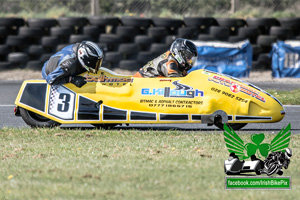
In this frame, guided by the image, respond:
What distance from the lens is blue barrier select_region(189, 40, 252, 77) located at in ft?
53.9

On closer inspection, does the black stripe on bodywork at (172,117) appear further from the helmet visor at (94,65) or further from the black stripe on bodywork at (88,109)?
the helmet visor at (94,65)

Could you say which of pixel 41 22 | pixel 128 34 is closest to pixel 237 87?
pixel 128 34

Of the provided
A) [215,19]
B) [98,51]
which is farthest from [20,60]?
[98,51]

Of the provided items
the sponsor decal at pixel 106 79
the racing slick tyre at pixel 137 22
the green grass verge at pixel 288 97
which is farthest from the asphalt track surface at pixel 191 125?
the racing slick tyre at pixel 137 22

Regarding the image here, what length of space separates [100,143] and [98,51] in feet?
5.71

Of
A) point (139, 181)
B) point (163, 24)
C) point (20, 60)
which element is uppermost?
point (139, 181)

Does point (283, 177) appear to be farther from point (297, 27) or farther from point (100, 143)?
point (297, 27)

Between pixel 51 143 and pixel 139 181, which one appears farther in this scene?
pixel 51 143

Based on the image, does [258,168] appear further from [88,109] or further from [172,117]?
[88,109]

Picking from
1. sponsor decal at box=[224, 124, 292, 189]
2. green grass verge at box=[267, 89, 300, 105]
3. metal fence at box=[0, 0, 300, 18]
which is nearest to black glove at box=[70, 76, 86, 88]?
sponsor decal at box=[224, 124, 292, 189]

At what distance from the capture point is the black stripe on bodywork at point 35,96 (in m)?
8.84

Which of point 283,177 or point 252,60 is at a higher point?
point 283,177

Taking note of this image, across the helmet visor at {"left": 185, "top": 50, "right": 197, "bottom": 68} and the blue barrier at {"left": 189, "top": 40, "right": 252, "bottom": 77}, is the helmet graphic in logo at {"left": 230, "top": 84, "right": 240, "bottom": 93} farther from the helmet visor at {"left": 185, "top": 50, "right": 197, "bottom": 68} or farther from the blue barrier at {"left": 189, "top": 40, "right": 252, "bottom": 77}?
the blue barrier at {"left": 189, "top": 40, "right": 252, "bottom": 77}

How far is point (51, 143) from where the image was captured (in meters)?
7.67
